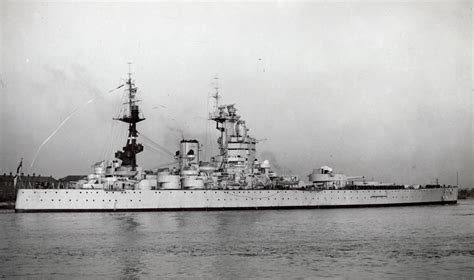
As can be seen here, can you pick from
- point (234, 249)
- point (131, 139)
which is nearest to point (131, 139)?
point (131, 139)

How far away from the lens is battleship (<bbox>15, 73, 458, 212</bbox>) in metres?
46.3

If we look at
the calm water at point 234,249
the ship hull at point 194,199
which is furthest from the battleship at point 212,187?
the calm water at point 234,249

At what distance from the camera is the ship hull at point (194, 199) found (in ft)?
149

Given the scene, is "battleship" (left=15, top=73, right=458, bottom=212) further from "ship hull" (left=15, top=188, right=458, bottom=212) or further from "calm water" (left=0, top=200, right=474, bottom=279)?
"calm water" (left=0, top=200, right=474, bottom=279)

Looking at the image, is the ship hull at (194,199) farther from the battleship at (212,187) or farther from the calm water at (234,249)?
the calm water at (234,249)

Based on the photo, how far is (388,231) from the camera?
31.7 m

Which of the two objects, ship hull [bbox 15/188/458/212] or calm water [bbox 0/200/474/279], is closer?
calm water [bbox 0/200/474/279]

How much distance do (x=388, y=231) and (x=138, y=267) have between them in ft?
56.6

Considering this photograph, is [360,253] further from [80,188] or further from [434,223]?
[80,188]

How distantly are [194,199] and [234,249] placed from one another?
991 inches

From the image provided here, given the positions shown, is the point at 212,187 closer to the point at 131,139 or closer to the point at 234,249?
the point at 131,139

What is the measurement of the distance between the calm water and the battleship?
29.5ft

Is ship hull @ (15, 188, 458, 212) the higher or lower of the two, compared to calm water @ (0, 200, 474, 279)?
higher

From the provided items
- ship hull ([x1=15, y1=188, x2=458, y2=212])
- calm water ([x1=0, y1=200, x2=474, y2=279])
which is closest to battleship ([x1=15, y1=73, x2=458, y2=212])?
ship hull ([x1=15, y1=188, x2=458, y2=212])
